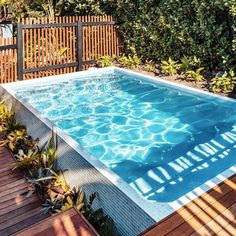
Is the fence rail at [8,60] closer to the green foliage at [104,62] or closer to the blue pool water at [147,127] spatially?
the blue pool water at [147,127]

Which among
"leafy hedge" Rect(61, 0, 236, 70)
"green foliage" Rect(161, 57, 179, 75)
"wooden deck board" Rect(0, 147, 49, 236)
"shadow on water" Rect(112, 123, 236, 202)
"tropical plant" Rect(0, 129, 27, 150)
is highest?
"leafy hedge" Rect(61, 0, 236, 70)

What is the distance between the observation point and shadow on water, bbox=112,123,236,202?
4102 millimetres

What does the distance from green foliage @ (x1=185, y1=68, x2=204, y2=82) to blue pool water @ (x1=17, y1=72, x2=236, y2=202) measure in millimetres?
787

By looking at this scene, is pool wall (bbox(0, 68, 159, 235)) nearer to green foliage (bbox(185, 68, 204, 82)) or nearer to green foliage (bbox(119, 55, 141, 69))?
green foliage (bbox(185, 68, 204, 82))

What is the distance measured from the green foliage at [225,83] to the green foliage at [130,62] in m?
3.20

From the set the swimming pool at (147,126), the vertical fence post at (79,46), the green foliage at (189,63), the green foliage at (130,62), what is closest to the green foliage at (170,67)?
the green foliage at (189,63)

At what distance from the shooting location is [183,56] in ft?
29.2

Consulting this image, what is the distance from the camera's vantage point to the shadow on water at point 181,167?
410 cm

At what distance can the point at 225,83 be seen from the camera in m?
7.27

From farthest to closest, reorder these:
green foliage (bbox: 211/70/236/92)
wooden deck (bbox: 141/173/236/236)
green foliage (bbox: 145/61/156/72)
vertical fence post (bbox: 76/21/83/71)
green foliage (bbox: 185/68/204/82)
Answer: vertical fence post (bbox: 76/21/83/71) < green foliage (bbox: 145/61/156/72) < green foliage (bbox: 185/68/204/82) < green foliage (bbox: 211/70/236/92) < wooden deck (bbox: 141/173/236/236)

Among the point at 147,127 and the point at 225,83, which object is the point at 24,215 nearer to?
the point at 147,127

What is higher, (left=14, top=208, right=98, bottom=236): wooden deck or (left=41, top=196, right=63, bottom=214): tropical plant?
(left=14, top=208, right=98, bottom=236): wooden deck

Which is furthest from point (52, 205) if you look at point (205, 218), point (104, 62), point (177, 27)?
point (104, 62)

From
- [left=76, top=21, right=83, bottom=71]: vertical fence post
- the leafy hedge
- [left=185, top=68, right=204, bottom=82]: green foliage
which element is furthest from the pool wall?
the leafy hedge
